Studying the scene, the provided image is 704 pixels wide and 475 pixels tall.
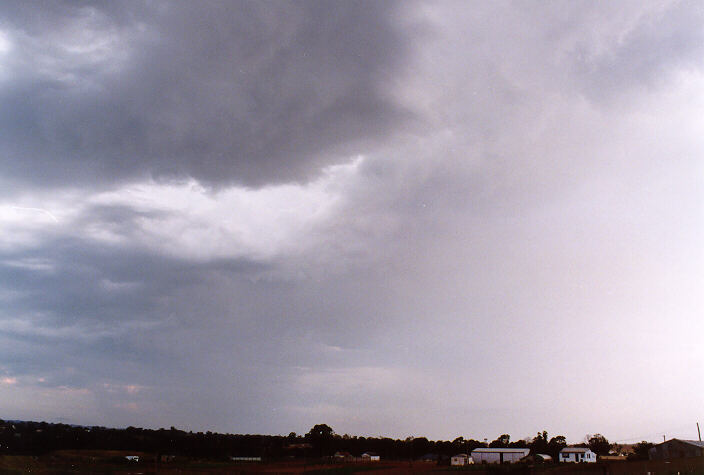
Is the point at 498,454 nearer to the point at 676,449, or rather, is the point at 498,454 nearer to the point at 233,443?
the point at 676,449

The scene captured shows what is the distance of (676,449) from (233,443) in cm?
8640

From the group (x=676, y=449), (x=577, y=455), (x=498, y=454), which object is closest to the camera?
(x=676, y=449)

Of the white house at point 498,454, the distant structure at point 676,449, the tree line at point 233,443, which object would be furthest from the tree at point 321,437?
the distant structure at point 676,449

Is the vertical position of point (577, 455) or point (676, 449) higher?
point (676, 449)

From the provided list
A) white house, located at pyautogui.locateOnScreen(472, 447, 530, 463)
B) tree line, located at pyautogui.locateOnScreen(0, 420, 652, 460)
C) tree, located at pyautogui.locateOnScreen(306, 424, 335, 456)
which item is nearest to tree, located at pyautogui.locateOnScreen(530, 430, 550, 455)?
tree line, located at pyautogui.locateOnScreen(0, 420, 652, 460)

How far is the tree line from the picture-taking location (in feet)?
331

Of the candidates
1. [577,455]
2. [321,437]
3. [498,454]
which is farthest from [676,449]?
[321,437]

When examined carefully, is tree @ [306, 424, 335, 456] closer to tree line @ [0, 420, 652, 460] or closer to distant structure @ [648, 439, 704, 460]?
tree line @ [0, 420, 652, 460]

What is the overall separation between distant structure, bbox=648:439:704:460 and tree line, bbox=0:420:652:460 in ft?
25.7

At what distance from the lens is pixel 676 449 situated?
310 ft

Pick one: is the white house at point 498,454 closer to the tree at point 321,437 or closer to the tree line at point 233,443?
the tree line at point 233,443

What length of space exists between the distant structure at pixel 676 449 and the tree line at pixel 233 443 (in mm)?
7835

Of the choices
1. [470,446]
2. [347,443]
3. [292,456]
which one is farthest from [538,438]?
[292,456]

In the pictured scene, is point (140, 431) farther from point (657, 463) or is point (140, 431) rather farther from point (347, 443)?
point (657, 463)
